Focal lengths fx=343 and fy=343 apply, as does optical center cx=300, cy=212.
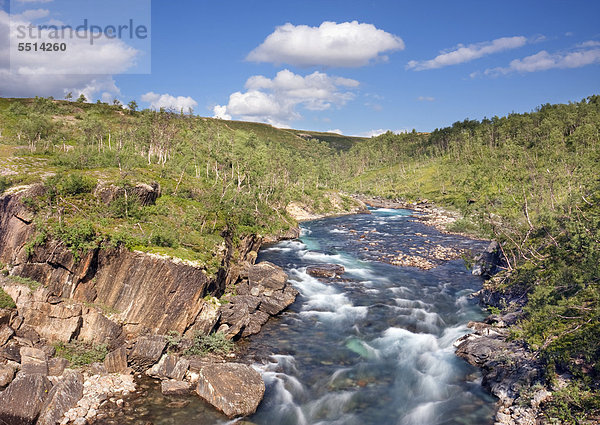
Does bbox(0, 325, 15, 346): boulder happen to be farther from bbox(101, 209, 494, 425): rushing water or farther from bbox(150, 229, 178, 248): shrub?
bbox(101, 209, 494, 425): rushing water

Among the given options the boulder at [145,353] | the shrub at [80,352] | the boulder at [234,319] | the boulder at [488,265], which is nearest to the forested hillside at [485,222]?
the boulder at [488,265]

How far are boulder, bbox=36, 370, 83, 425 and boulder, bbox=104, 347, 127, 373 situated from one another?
1.62 meters

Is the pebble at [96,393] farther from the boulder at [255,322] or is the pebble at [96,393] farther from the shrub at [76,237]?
the boulder at [255,322]

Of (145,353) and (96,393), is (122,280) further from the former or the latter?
(96,393)

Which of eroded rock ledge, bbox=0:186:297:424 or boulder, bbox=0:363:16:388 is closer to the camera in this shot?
eroded rock ledge, bbox=0:186:297:424

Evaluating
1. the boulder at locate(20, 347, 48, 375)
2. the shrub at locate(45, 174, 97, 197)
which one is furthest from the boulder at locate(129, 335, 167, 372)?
the shrub at locate(45, 174, 97, 197)

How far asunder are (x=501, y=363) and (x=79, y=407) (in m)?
23.0

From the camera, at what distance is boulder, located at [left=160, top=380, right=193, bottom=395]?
1885 cm

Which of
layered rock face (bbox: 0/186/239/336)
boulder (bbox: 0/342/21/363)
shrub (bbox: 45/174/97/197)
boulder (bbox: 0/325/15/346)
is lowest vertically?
boulder (bbox: 0/342/21/363)

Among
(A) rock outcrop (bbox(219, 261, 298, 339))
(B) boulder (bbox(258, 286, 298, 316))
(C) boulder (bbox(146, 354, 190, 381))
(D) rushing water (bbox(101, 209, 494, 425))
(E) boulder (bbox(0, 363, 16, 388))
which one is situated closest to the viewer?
(E) boulder (bbox(0, 363, 16, 388))

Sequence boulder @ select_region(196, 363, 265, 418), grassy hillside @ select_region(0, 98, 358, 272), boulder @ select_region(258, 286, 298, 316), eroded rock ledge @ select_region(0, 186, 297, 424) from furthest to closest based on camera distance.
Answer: boulder @ select_region(258, 286, 298, 316) < grassy hillside @ select_region(0, 98, 358, 272) < boulder @ select_region(196, 363, 265, 418) < eroded rock ledge @ select_region(0, 186, 297, 424)

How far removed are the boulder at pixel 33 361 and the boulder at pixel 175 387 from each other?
6.32 metres

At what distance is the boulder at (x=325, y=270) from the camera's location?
134 feet

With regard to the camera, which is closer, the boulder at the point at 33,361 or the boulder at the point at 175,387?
the boulder at the point at 33,361
